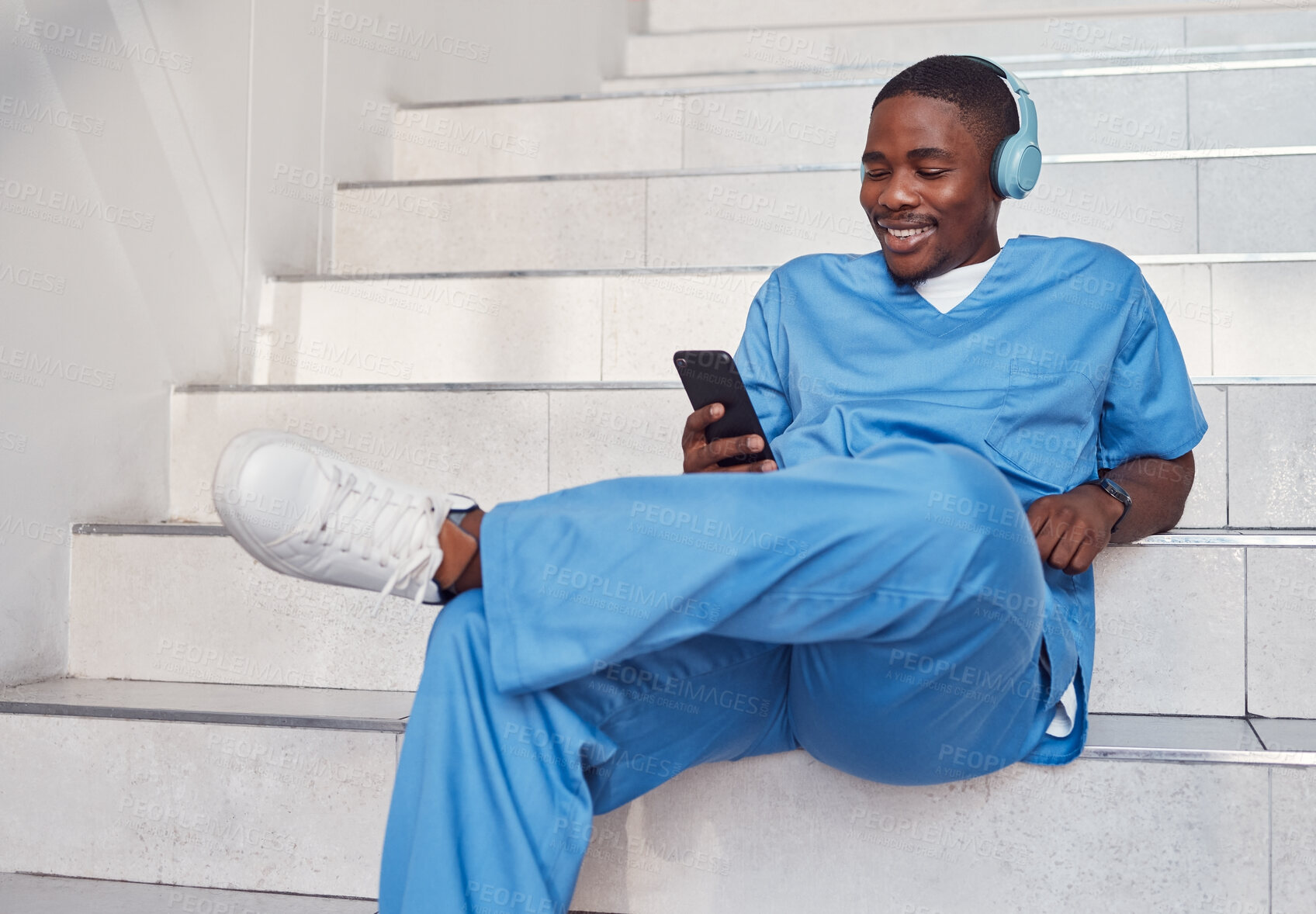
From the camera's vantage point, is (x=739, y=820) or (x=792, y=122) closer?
(x=739, y=820)

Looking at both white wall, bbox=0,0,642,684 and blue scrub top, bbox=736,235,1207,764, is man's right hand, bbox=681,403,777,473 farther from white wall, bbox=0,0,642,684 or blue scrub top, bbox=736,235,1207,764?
white wall, bbox=0,0,642,684

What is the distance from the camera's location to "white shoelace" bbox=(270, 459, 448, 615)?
0.84 m

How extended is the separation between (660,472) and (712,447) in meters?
0.37

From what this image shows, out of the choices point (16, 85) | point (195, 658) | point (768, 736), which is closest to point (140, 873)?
point (195, 658)

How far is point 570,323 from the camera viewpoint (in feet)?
6.03

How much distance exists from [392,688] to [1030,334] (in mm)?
877

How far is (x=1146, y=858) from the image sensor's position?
1.12m

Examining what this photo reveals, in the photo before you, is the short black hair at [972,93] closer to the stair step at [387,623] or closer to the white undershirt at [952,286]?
the white undershirt at [952,286]

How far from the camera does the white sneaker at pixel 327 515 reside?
81cm

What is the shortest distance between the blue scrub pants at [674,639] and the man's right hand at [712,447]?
206 millimetres

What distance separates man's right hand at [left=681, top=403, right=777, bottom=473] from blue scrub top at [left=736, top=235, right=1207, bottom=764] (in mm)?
98

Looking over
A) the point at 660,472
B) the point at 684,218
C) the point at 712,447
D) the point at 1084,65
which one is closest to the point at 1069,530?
the point at 712,447

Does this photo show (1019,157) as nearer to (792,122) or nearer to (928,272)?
(928,272)

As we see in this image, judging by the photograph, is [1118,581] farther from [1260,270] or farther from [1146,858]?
[1260,270]
